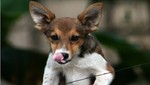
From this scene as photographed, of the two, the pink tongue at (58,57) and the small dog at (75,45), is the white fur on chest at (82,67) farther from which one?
the pink tongue at (58,57)

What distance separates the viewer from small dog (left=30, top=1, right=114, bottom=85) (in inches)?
112

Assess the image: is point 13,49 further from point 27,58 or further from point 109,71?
point 109,71

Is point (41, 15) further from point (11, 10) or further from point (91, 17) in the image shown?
point (11, 10)

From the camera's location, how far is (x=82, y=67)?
292 cm

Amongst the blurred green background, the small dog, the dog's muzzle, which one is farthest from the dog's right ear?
the blurred green background

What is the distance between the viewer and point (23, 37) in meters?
8.63

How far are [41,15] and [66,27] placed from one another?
6.1 inches

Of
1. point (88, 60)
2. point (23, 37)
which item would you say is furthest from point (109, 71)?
point (23, 37)

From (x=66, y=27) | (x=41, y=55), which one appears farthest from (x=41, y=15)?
(x=41, y=55)

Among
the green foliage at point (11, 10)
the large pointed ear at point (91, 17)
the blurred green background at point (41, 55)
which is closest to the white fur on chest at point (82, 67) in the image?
the large pointed ear at point (91, 17)

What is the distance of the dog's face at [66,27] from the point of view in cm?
281

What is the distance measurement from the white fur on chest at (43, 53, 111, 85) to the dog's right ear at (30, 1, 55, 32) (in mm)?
151

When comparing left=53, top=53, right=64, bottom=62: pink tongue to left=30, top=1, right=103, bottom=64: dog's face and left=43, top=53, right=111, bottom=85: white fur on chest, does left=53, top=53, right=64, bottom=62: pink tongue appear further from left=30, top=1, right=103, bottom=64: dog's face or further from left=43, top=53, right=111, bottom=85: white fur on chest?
left=43, top=53, right=111, bottom=85: white fur on chest

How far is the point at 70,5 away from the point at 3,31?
92.6 inches
